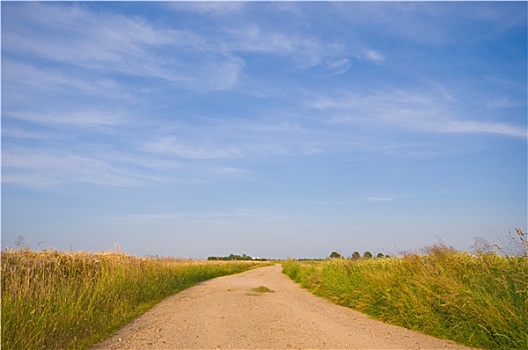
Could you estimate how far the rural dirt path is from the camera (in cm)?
794

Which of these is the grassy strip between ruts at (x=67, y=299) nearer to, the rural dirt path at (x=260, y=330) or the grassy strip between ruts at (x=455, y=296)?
the rural dirt path at (x=260, y=330)

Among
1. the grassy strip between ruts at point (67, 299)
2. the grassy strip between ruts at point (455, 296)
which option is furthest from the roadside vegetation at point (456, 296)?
the grassy strip between ruts at point (67, 299)

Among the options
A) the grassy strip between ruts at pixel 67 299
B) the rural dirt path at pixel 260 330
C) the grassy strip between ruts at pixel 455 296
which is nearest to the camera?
the grassy strip between ruts at pixel 67 299

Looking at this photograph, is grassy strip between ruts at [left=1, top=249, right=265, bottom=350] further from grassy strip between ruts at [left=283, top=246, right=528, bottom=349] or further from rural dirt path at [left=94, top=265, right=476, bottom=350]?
grassy strip between ruts at [left=283, top=246, right=528, bottom=349]

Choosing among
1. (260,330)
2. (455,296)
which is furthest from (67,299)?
(455,296)

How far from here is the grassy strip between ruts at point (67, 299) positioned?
7363mm

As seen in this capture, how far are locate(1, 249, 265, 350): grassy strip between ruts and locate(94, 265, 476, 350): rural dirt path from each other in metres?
0.59

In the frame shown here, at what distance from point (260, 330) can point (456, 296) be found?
4191 millimetres

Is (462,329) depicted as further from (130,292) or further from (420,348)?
(130,292)

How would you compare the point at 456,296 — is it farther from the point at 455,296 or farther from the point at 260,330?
the point at 260,330

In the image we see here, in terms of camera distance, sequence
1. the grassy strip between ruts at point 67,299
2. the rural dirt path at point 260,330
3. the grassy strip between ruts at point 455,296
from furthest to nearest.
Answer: the rural dirt path at point 260,330
the grassy strip between ruts at point 455,296
the grassy strip between ruts at point 67,299

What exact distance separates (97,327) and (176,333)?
1.68m

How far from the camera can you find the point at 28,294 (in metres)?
8.59

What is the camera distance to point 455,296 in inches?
356
